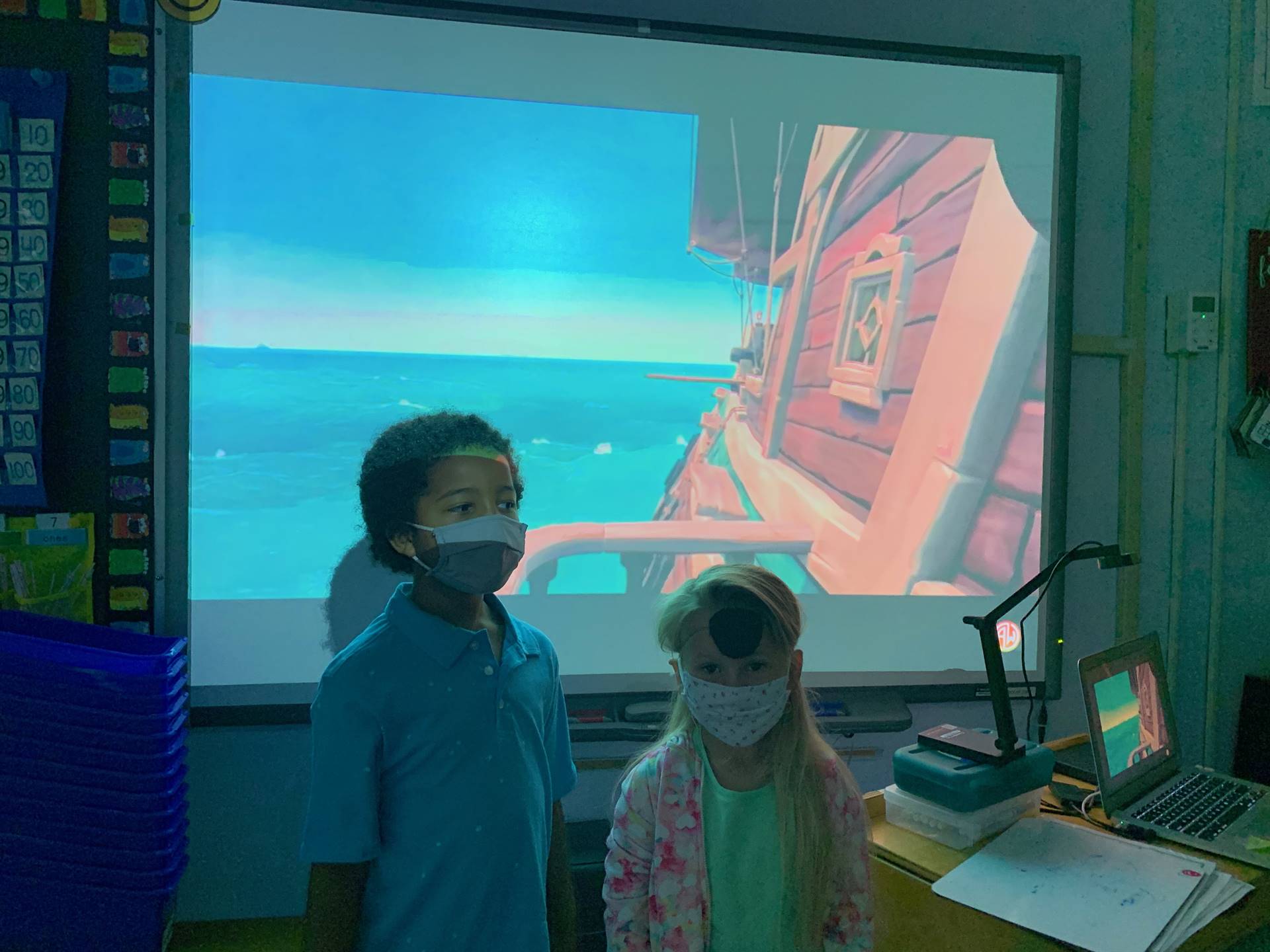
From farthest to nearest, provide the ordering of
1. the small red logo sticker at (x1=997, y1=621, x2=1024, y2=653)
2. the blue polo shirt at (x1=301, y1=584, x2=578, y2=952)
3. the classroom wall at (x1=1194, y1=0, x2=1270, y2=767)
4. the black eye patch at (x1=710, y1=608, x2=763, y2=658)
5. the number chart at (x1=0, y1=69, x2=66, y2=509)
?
the classroom wall at (x1=1194, y1=0, x2=1270, y2=767) < the small red logo sticker at (x1=997, y1=621, x2=1024, y2=653) < the number chart at (x1=0, y1=69, x2=66, y2=509) < the black eye patch at (x1=710, y1=608, x2=763, y2=658) < the blue polo shirt at (x1=301, y1=584, x2=578, y2=952)

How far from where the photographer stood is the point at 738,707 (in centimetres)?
113

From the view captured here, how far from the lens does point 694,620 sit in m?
1.15

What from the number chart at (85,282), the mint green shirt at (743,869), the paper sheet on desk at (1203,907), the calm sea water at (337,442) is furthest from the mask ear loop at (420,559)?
the paper sheet on desk at (1203,907)

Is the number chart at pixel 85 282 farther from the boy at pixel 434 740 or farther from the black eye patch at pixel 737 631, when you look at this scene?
the black eye patch at pixel 737 631

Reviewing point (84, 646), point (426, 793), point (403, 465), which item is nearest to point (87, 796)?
point (84, 646)

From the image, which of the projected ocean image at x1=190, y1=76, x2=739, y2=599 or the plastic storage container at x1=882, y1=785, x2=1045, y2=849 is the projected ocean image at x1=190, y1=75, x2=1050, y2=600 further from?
the plastic storage container at x1=882, y1=785, x2=1045, y2=849

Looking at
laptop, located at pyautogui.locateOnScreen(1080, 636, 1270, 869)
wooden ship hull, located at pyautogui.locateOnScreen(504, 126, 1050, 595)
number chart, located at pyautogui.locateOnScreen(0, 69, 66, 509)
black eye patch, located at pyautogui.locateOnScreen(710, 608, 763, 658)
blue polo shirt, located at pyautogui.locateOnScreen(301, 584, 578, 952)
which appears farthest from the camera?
wooden ship hull, located at pyautogui.locateOnScreen(504, 126, 1050, 595)

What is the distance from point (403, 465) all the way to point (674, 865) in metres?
0.61

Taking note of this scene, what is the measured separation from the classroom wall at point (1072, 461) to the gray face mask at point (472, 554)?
2.61 feet

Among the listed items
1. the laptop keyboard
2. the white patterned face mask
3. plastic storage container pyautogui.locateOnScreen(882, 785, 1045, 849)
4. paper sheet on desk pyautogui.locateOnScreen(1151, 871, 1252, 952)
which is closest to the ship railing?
plastic storage container pyautogui.locateOnScreen(882, 785, 1045, 849)

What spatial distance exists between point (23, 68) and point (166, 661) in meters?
1.08

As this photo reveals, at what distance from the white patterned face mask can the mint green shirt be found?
0.07 meters

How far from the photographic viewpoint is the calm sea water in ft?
5.37

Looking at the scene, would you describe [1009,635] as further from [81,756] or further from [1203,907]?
[81,756]
